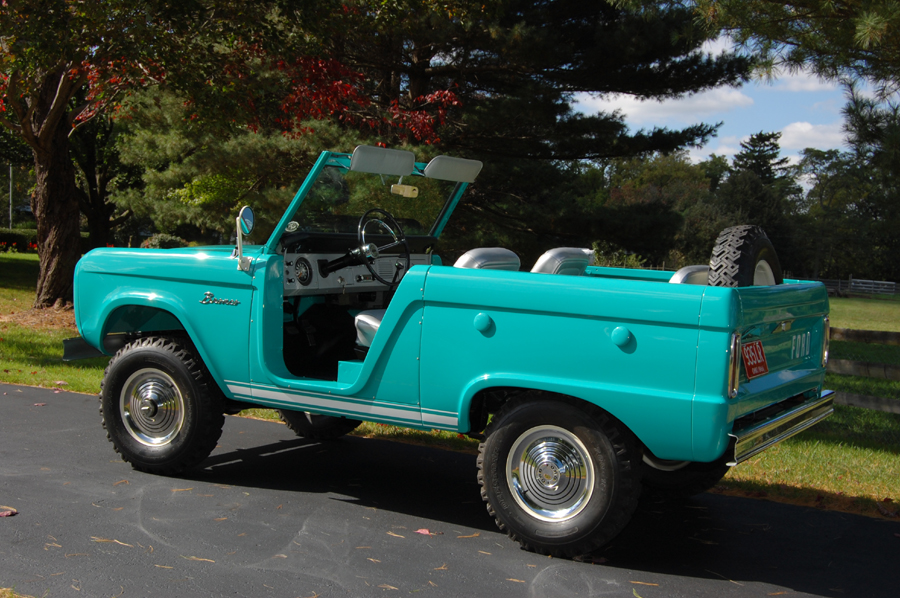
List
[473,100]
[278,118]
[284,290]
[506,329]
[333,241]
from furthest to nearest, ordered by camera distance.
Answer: [473,100] → [278,118] → [333,241] → [284,290] → [506,329]

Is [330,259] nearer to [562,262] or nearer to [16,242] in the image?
[562,262]

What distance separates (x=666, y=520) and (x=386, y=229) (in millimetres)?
2633

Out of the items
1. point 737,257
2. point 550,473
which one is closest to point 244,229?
point 550,473

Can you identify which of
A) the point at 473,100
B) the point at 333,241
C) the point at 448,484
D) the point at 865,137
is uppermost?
the point at 473,100

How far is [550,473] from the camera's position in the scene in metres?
3.89

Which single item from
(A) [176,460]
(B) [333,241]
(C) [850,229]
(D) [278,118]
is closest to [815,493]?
(B) [333,241]

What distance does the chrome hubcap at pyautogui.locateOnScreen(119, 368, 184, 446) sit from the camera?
504 cm

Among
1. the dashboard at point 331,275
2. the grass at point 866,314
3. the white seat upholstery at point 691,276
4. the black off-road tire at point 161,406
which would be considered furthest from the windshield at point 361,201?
the grass at point 866,314

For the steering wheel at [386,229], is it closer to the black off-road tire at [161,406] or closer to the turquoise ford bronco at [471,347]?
the turquoise ford bronco at [471,347]

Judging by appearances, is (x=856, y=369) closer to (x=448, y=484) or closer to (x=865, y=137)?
(x=865, y=137)

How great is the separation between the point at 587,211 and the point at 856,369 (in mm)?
9413

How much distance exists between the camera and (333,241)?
5285 millimetres

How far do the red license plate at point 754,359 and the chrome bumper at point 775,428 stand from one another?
0.24 meters

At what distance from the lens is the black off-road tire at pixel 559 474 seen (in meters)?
3.72
